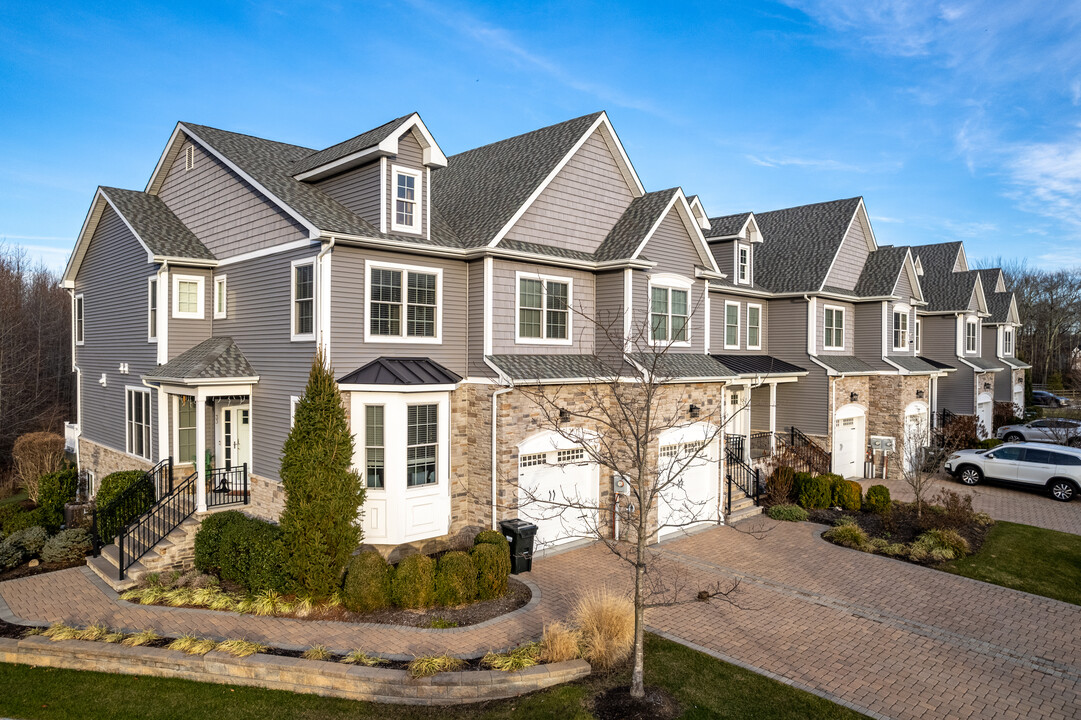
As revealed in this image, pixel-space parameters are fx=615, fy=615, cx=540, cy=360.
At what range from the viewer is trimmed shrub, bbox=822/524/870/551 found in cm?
1584

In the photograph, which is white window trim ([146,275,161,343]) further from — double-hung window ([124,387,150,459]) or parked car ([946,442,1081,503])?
parked car ([946,442,1081,503])

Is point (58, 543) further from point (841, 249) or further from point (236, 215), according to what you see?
point (841, 249)

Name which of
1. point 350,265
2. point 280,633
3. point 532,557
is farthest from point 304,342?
point 532,557

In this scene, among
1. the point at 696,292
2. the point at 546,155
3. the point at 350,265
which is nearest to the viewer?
Result: the point at 350,265

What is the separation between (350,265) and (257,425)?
16.0 feet

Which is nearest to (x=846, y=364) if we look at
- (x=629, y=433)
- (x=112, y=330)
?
(x=629, y=433)

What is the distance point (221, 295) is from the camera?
16.5 m

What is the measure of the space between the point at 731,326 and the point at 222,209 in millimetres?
17776

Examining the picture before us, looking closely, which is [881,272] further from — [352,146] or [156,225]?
[156,225]

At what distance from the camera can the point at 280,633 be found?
33.6ft

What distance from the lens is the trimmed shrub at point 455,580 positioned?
11.4m

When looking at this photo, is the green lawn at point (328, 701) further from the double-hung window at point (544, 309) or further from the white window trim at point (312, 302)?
the double-hung window at point (544, 309)

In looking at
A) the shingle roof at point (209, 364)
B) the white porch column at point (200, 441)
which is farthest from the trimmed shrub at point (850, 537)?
the white porch column at point (200, 441)

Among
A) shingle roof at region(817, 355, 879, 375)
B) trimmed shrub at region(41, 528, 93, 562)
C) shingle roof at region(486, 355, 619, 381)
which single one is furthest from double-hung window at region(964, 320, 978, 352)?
trimmed shrub at region(41, 528, 93, 562)
